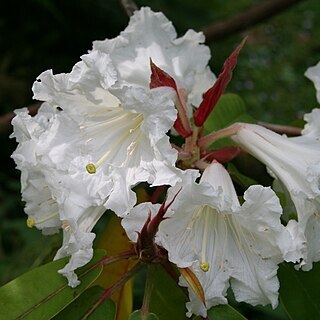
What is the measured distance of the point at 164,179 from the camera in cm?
114

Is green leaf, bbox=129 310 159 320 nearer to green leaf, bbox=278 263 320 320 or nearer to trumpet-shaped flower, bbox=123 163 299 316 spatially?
trumpet-shaped flower, bbox=123 163 299 316

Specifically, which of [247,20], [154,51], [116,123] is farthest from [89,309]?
[247,20]

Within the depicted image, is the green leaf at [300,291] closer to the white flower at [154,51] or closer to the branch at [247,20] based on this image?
the white flower at [154,51]

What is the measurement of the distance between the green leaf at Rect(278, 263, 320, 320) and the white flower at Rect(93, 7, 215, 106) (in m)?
0.43

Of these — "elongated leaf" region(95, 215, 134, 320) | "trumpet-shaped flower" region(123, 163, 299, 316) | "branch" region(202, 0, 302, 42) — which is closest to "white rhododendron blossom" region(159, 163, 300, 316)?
"trumpet-shaped flower" region(123, 163, 299, 316)

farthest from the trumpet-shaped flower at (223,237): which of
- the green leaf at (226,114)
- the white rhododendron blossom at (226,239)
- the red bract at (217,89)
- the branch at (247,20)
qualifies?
the branch at (247,20)

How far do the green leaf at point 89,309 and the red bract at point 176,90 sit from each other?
335mm

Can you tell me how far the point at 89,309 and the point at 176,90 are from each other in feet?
1.37

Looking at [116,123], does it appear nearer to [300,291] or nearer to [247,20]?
[300,291]

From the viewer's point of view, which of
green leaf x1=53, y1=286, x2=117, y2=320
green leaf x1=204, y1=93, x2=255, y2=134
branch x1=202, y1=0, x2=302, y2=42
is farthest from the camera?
branch x1=202, y1=0, x2=302, y2=42

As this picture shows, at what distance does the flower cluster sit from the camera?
1150 mm

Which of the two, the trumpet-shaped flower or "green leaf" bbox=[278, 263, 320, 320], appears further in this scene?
"green leaf" bbox=[278, 263, 320, 320]

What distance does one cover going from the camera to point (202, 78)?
1.63 meters

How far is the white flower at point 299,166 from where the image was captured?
3.91 ft
